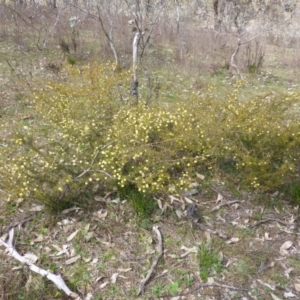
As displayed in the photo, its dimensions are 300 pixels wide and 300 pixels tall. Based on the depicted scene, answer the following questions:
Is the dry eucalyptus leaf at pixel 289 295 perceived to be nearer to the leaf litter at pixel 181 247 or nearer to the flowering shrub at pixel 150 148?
the leaf litter at pixel 181 247

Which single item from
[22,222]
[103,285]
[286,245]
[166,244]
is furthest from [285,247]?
[22,222]

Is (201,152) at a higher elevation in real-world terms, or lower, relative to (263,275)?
higher

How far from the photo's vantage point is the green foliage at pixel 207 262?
2.36 meters

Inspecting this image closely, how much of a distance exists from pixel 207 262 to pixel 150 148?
101 centimetres

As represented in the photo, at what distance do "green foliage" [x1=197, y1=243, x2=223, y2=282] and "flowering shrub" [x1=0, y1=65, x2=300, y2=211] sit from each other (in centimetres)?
53

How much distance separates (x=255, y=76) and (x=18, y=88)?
5.07 m

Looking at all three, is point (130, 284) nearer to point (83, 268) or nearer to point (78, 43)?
point (83, 268)

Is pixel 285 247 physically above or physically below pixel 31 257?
below

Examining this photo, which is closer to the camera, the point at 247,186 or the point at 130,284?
the point at 130,284

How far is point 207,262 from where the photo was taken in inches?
94.3

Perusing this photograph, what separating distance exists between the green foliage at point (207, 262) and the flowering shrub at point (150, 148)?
53 centimetres

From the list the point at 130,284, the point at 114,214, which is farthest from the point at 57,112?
the point at 130,284

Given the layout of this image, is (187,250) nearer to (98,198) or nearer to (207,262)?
(207,262)

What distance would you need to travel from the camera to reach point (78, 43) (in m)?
7.96
